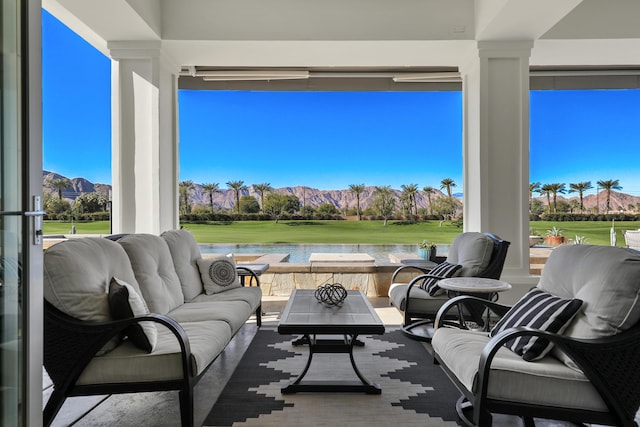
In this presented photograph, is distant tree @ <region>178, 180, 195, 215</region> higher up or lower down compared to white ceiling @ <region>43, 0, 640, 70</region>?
lower down

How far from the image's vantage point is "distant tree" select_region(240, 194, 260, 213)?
13.0 metres

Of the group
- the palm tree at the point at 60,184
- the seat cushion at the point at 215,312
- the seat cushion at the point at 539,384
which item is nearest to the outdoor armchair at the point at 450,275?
the seat cushion at the point at 215,312

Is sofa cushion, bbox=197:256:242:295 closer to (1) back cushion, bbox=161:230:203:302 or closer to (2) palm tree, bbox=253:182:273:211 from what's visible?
(1) back cushion, bbox=161:230:203:302

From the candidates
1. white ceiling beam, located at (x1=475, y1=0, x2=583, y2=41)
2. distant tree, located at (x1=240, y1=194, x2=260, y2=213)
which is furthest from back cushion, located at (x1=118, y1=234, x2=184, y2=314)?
distant tree, located at (x1=240, y1=194, x2=260, y2=213)

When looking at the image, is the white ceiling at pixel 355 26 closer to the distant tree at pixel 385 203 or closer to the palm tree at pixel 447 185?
the palm tree at pixel 447 185

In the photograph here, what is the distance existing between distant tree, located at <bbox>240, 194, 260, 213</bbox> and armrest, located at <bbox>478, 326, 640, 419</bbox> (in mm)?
11691

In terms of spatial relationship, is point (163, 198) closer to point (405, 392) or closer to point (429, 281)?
point (429, 281)

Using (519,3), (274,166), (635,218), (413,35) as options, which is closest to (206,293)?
(413,35)

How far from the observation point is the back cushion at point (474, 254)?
12.0 feet

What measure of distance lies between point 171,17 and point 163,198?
1.93 metres

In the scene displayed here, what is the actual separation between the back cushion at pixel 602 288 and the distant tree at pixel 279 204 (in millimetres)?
11254

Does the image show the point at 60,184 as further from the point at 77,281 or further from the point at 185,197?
the point at 77,281

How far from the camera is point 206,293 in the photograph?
3711 millimetres

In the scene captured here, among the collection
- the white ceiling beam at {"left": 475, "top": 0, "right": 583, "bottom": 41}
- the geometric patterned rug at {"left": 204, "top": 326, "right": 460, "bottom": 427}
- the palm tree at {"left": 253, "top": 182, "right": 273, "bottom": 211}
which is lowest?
the geometric patterned rug at {"left": 204, "top": 326, "right": 460, "bottom": 427}
